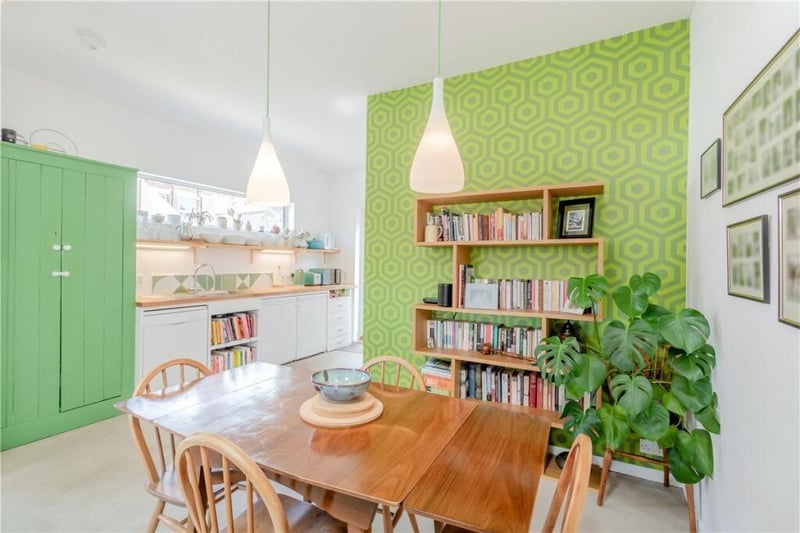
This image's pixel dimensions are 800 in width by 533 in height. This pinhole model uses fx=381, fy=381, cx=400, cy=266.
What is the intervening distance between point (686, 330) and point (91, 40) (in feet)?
12.5

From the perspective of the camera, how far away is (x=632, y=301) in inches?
74.6

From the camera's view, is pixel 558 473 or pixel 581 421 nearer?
pixel 581 421

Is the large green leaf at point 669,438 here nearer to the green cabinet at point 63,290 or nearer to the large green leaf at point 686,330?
the large green leaf at point 686,330

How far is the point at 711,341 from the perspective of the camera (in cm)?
Answer: 181

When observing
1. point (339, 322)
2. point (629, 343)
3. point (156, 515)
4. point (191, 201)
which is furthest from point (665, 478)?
point (191, 201)

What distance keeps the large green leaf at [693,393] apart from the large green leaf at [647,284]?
0.43 m

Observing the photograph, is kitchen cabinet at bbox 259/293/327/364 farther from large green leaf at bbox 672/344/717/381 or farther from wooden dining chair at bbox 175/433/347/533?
large green leaf at bbox 672/344/717/381

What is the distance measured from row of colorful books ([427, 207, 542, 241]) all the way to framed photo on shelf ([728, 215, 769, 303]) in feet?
3.37

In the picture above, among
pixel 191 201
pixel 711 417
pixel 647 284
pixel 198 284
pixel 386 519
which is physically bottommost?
pixel 386 519

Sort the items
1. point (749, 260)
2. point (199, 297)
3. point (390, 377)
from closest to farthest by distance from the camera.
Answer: point (749, 260) → point (390, 377) → point (199, 297)

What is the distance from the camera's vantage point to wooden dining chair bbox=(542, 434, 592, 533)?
0.87 meters

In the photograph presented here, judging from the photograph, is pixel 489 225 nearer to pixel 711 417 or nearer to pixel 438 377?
pixel 438 377

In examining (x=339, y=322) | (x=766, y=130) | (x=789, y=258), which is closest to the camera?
(x=789, y=258)

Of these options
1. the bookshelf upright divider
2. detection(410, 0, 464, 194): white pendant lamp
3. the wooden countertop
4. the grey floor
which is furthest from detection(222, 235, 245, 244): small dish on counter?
detection(410, 0, 464, 194): white pendant lamp
